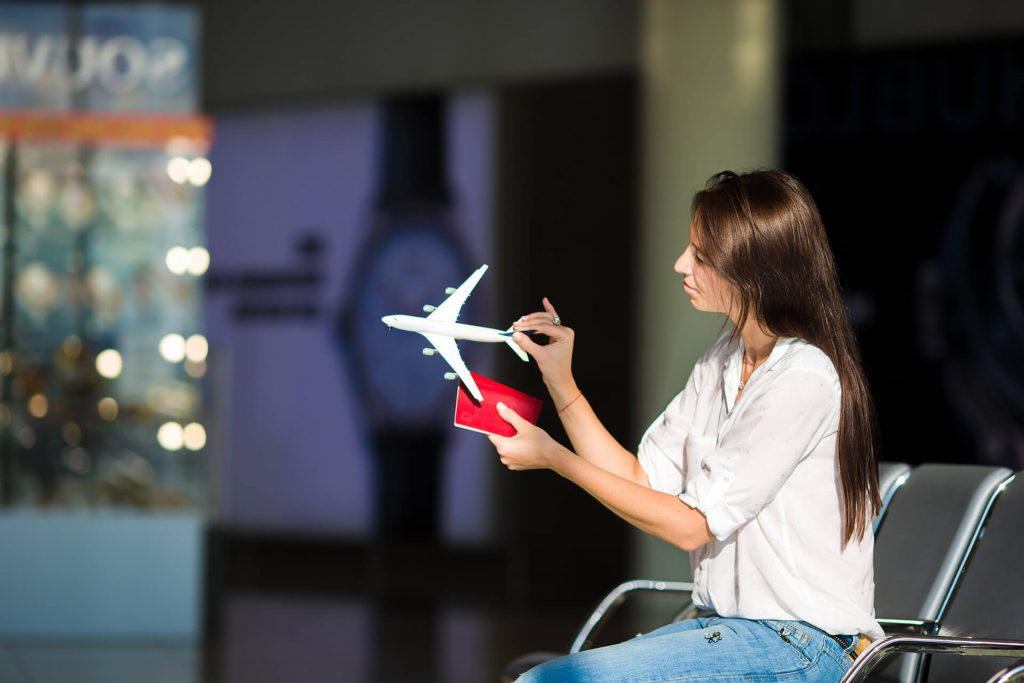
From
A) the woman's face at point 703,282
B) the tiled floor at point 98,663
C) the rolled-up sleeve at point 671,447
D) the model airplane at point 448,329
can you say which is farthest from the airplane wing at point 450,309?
the tiled floor at point 98,663

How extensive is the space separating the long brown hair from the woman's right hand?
0.31 metres

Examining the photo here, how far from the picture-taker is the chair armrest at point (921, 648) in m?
1.82

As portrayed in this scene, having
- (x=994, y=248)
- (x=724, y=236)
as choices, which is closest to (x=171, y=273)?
(x=994, y=248)

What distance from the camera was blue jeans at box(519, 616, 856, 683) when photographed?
5.98 feet

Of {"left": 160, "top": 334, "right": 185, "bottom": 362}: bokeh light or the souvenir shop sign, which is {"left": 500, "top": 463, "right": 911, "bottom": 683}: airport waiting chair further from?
the souvenir shop sign

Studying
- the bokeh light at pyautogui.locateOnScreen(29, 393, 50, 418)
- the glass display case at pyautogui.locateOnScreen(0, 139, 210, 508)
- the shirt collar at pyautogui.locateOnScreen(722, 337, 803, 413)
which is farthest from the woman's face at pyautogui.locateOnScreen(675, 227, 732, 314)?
the bokeh light at pyautogui.locateOnScreen(29, 393, 50, 418)

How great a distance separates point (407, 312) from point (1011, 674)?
18.9 feet

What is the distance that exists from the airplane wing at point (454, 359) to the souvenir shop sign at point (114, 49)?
4174 millimetres

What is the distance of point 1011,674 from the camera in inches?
73.3

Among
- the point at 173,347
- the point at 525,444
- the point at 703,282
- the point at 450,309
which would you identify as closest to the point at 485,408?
the point at 525,444

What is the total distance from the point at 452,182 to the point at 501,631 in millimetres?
2749

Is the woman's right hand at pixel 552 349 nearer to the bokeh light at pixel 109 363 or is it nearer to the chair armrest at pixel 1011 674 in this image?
the chair armrest at pixel 1011 674

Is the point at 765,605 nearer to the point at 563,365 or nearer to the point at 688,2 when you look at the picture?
the point at 563,365

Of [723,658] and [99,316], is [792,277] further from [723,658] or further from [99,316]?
[99,316]
